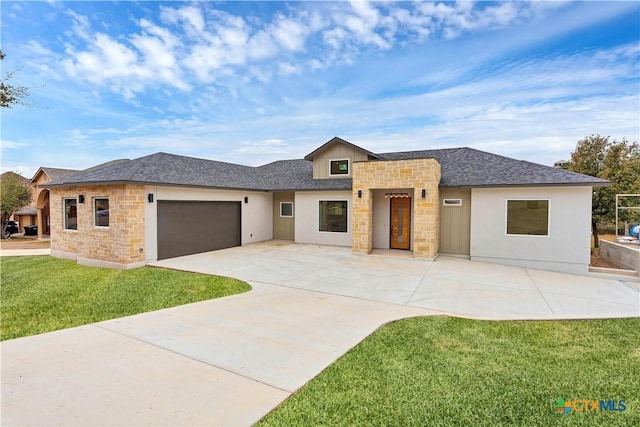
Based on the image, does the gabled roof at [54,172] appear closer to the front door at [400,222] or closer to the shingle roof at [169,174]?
the shingle roof at [169,174]

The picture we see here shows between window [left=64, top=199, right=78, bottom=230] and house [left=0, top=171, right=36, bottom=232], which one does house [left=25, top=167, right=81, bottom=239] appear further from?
window [left=64, top=199, right=78, bottom=230]

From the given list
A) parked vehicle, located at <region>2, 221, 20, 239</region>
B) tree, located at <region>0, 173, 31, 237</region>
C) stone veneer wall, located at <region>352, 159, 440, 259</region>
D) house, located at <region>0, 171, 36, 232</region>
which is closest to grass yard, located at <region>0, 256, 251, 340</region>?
stone veneer wall, located at <region>352, 159, 440, 259</region>

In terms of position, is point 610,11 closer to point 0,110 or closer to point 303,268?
point 303,268

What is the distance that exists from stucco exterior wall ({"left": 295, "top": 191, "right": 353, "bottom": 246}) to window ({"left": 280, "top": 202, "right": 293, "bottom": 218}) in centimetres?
98

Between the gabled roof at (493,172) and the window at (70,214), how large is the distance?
1530cm

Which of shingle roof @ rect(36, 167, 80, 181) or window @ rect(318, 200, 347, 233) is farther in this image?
shingle roof @ rect(36, 167, 80, 181)

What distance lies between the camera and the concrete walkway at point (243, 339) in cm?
318

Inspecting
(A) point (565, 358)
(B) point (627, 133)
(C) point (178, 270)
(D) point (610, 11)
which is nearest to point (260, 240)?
(C) point (178, 270)

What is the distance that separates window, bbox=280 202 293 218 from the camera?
1727cm

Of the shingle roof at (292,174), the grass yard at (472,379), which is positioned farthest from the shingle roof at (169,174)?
the grass yard at (472,379)

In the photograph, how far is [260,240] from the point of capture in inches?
664

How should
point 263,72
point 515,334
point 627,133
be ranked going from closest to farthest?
point 515,334
point 263,72
point 627,133

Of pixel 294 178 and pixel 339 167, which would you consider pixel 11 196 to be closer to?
pixel 294 178

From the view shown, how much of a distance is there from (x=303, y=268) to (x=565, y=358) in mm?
7502
